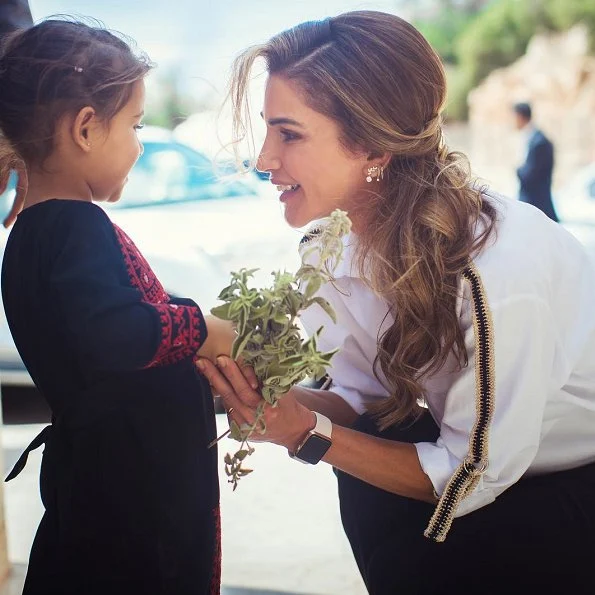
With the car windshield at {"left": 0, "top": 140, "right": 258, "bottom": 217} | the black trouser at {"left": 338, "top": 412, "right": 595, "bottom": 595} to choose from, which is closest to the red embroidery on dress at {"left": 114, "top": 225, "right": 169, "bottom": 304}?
the black trouser at {"left": 338, "top": 412, "right": 595, "bottom": 595}

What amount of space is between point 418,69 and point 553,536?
969 mm

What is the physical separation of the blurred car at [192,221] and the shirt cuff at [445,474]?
2.89 metres

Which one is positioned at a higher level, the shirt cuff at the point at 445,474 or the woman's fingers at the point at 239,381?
the woman's fingers at the point at 239,381

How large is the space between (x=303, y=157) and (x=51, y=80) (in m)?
0.58

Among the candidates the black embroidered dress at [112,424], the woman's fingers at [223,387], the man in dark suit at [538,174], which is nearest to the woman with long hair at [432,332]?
the woman's fingers at [223,387]

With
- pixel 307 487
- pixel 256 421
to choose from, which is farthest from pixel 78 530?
pixel 307 487

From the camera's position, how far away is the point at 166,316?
4.32ft

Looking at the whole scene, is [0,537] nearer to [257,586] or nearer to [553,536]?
[257,586]

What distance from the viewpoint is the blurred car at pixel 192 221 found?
15.1ft

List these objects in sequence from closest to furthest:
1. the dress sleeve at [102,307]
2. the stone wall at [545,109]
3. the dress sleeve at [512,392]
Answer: the dress sleeve at [102,307]
the dress sleeve at [512,392]
the stone wall at [545,109]

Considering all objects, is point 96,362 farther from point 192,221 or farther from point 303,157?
point 192,221

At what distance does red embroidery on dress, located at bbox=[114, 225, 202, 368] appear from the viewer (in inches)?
51.9

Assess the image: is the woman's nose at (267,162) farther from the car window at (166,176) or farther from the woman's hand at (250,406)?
the car window at (166,176)

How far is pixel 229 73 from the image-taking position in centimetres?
196
